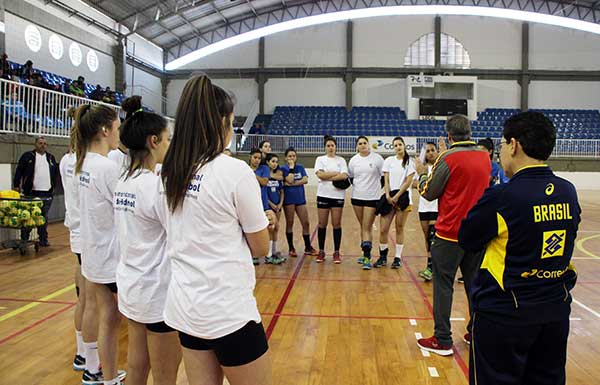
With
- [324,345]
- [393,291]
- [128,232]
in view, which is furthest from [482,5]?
[128,232]

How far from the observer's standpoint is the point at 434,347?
335 centimetres

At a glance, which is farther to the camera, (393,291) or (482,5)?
(482,5)

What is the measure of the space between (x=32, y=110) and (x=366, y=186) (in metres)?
7.04

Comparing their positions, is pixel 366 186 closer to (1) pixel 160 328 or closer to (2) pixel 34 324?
(2) pixel 34 324

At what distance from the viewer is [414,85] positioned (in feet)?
72.3

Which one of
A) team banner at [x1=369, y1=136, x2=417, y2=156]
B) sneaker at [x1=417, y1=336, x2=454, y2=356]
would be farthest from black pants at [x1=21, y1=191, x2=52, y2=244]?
team banner at [x1=369, y1=136, x2=417, y2=156]

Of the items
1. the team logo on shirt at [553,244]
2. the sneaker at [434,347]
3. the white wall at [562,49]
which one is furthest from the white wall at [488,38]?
the team logo on shirt at [553,244]

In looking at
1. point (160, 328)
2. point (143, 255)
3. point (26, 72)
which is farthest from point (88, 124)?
Result: point (26, 72)

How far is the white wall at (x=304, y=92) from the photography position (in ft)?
76.0

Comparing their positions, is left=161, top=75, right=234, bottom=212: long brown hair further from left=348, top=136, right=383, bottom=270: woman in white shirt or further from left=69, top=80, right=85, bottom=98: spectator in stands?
left=69, top=80, right=85, bottom=98: spectator in stands

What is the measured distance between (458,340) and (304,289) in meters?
1.92

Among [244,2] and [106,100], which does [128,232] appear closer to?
[106,100]

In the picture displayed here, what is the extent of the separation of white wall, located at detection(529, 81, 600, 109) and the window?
12.3 feet

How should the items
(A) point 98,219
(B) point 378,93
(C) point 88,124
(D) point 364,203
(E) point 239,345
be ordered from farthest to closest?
(B) point 378,93
(D) point 364,203
(C) point 88,124
(A) point 98,219
(E) point 239,345
